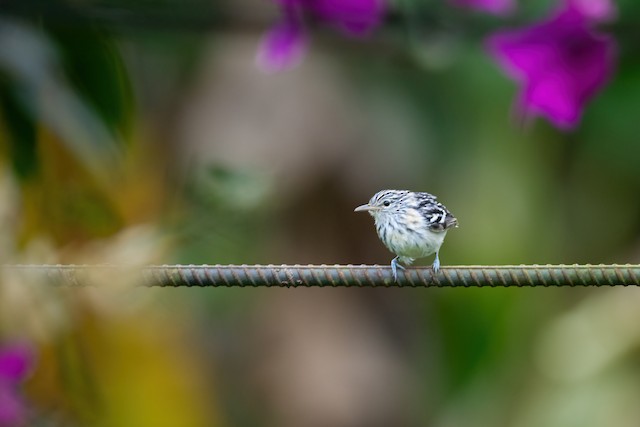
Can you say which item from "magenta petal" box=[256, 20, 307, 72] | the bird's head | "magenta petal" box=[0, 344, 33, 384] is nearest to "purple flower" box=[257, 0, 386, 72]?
"magenta petal" box=[256, 20, 307, 72]

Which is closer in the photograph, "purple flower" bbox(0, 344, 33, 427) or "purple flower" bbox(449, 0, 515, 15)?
"purple flower" bbox(0, 344, 33, 427)

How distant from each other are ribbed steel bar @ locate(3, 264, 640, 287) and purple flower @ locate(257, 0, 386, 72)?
0.54 meters

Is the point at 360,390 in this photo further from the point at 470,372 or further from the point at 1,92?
the point at 1,92

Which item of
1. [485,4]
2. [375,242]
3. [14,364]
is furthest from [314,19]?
[375,242]

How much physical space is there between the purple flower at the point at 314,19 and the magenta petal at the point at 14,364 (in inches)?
19.8

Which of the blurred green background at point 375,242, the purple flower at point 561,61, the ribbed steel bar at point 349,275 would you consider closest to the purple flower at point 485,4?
the purple flower at point 561,61

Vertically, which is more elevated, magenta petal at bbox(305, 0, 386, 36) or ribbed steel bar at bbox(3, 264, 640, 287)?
magenta petal at bbox(305, 0, 386, 36)

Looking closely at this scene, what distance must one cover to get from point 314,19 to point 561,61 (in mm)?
342

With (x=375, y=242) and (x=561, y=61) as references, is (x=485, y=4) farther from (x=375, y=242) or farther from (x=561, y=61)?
(x=375, y=242)

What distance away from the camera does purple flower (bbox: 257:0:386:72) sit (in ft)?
4.91

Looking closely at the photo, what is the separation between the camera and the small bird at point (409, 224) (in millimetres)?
1512

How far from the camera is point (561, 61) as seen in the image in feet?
4.99

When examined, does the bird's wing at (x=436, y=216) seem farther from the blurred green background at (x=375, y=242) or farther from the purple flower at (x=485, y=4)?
the blurred green background at (x=375, y=242)

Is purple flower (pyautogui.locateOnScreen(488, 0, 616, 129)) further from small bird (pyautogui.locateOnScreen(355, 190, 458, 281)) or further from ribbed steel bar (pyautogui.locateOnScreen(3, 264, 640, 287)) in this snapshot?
ribbed steel bar (pyautogui.locateOnScreen(3, 264, 640, 287))
